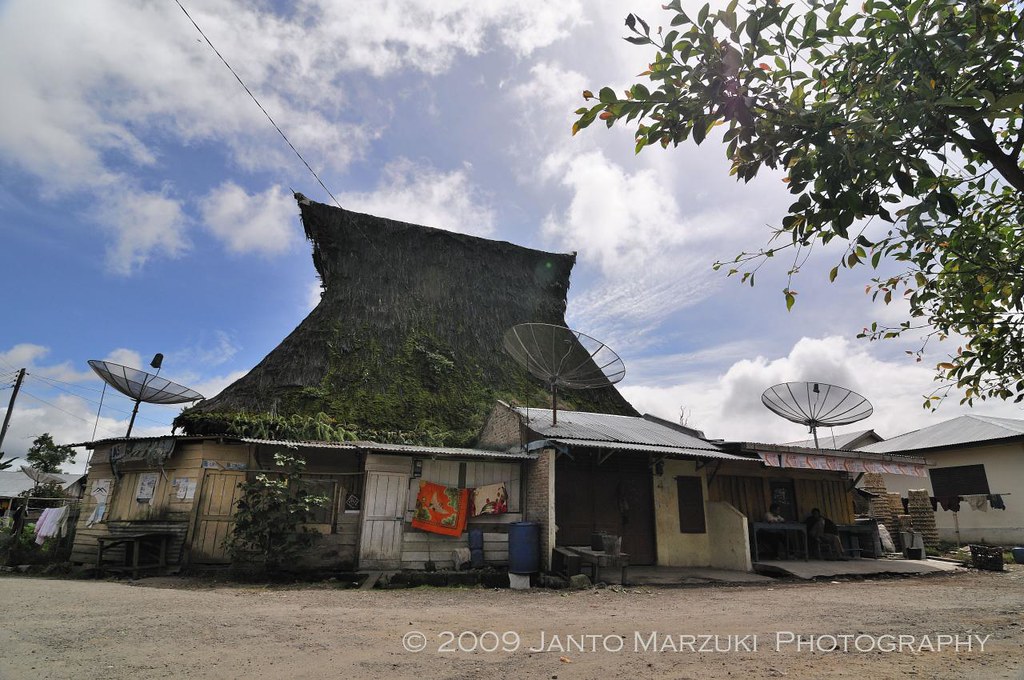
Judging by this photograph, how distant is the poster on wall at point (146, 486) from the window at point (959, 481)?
25009mm

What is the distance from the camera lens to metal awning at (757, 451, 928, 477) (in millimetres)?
12914

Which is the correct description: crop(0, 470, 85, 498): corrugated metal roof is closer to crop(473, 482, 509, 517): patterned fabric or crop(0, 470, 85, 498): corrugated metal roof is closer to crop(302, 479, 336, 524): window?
crop(302, 479, 336, 524): window

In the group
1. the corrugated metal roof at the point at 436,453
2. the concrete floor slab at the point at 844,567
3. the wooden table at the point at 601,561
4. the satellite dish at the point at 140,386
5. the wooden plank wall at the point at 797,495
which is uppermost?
the satellite dish at the point at 140,386

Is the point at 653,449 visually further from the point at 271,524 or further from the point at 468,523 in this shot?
the point at 271,524

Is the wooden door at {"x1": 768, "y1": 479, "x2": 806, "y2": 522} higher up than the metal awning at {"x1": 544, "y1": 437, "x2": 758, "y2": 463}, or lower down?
lower down

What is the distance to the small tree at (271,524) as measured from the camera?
980cm

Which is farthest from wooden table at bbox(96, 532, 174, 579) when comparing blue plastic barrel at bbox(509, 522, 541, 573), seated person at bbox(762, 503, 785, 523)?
seated person at bbox(762, 503, 785, 523)

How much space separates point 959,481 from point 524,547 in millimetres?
18594

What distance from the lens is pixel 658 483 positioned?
43.3 ft

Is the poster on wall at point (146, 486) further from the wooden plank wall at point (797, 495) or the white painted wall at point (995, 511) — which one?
the white painted wall at point (995, 511)

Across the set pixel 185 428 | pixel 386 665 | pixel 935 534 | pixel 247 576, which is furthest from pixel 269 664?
pixel 935 534

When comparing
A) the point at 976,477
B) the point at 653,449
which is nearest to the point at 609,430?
the point at 653,449

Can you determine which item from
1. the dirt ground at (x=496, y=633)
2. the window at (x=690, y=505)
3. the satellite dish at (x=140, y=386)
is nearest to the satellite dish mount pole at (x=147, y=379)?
the satellite dish at (x=140, y=386)

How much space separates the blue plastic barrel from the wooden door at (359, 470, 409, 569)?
2241 millimetres
